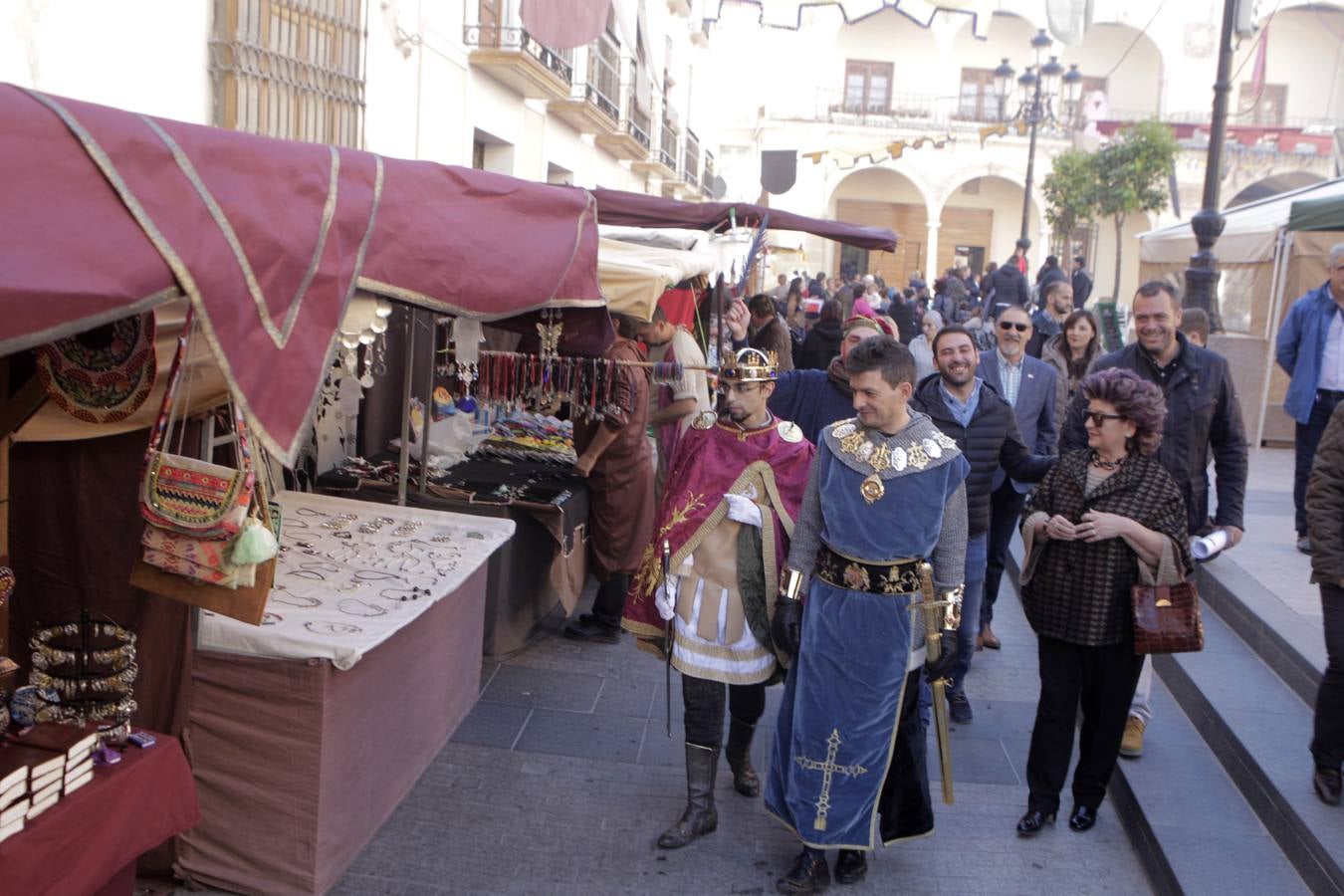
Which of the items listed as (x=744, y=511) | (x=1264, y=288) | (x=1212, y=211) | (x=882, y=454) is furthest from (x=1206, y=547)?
(x=1264, y=288)

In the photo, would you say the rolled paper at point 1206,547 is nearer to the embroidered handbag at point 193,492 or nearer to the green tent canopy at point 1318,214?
the embroidered handbag at point 193,492

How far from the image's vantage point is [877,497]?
3830mm

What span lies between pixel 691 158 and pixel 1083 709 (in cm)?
2548

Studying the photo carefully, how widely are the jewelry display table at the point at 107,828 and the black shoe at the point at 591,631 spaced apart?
3.38 meters

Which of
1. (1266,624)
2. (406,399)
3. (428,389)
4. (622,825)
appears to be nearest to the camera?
(622,825)

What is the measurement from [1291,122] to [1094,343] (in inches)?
1499

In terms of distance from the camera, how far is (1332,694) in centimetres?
421

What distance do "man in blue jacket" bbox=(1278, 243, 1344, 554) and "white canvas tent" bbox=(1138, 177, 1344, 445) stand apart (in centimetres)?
432

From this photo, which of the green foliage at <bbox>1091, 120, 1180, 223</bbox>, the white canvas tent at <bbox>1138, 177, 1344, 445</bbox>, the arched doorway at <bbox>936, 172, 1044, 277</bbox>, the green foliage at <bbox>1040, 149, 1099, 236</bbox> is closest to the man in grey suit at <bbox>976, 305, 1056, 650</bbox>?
the white canvas tent at <bbox>1138, 177, 1344, 445</bbox>

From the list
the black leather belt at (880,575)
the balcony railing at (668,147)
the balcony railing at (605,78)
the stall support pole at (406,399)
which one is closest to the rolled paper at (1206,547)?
the black leather belt at (880,575)

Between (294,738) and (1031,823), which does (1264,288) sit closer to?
(1031,823)

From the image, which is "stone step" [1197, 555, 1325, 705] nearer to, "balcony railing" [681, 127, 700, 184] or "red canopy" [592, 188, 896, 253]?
"red canopy" [592, 188, 896, 253]

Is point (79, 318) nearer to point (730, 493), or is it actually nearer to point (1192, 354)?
point (730, 493)

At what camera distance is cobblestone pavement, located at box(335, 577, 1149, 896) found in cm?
414
